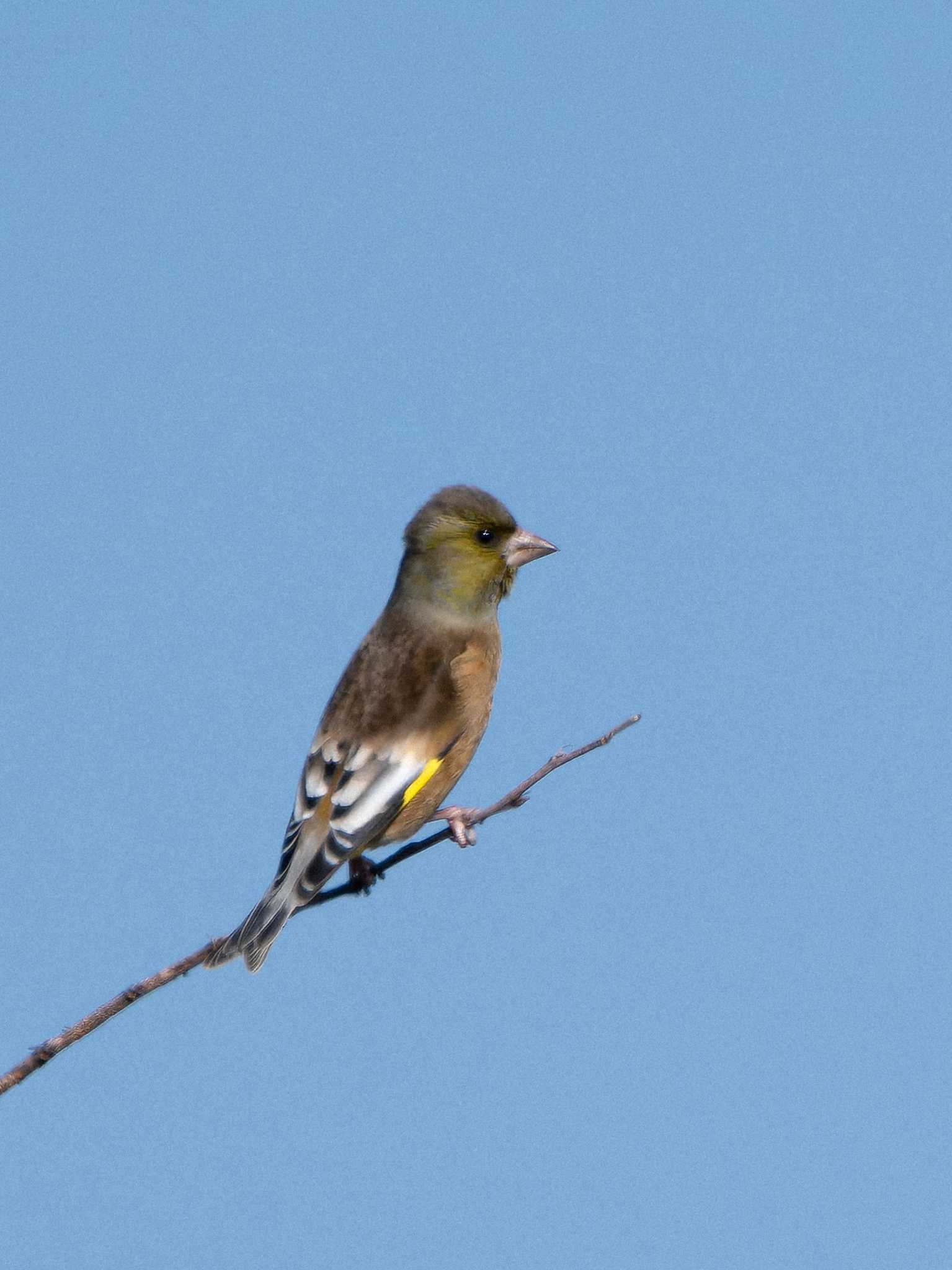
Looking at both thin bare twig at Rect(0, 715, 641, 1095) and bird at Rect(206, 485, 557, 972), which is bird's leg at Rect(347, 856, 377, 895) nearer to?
bird at Rect(206, 485, 557, 972)

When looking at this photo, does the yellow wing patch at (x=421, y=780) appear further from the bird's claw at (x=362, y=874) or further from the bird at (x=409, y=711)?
the bird's claw at (x=362, y=874)

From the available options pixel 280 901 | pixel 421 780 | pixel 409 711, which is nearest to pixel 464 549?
pixel 409 711

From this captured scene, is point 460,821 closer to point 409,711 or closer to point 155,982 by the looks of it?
point 409,711

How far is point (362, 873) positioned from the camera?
7.34 m

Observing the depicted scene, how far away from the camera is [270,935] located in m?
6.02

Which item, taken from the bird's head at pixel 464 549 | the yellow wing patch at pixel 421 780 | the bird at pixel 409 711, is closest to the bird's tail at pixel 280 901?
the bird at pixel 409 711

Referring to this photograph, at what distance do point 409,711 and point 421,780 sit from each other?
34cm

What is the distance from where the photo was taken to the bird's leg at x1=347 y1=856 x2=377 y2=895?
23.7 ft

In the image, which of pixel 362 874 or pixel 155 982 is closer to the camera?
pixel 155 982

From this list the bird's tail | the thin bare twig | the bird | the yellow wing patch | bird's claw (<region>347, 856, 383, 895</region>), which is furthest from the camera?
bird's claw (<region>347, 856, 383, 895</region>)

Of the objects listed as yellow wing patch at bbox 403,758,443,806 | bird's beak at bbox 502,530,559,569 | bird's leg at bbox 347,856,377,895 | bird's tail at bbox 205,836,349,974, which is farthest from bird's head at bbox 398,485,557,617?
bird's tail at bbox 205,836,349,974

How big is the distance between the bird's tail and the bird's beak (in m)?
1.81

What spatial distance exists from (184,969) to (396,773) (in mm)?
3056

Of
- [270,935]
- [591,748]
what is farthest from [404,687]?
Answer: [591,748]
